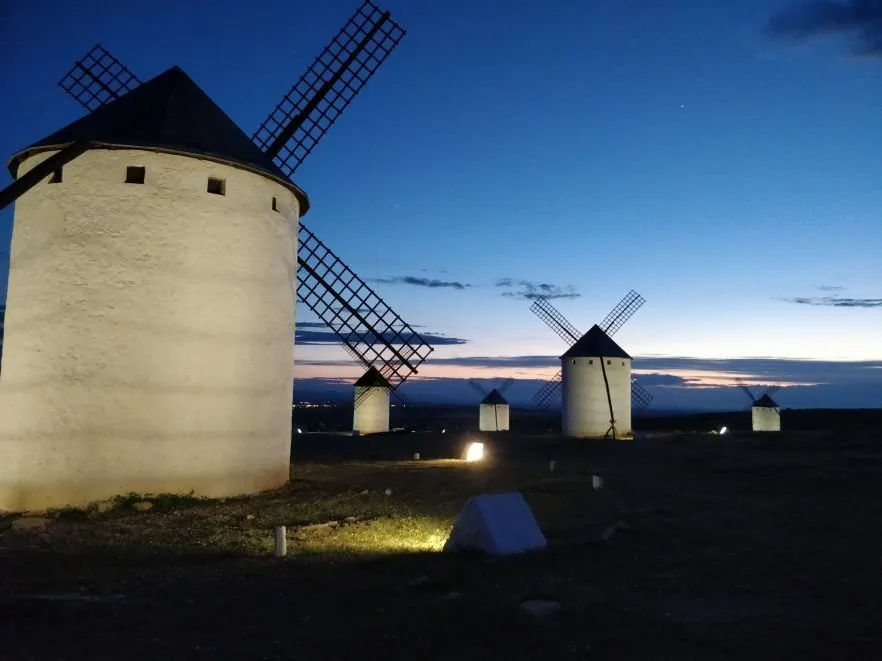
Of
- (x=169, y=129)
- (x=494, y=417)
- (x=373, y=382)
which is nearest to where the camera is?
(x=169, y=129)

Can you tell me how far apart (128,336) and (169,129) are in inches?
164

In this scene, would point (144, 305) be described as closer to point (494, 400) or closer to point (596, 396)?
point (596, 396)

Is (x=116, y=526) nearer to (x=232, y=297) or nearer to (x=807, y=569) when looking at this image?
(x=232, y=297)

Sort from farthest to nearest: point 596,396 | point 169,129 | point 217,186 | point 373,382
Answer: point 373,382 < point 596,396 < point 217,186 < point 169,129

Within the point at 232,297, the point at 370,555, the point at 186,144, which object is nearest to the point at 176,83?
the point at 186,144

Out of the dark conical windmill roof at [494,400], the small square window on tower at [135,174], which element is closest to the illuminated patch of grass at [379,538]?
the small square window on tower at [135,174]

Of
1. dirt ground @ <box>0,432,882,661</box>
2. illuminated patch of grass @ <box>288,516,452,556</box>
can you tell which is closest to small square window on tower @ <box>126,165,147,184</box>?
dirt ground @ <box>0,432,882,661</box>

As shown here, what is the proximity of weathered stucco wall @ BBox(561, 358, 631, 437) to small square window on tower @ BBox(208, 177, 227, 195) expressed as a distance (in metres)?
25.0

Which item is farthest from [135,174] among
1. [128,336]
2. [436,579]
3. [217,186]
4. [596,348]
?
[596,348]

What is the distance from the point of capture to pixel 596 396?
34688 mm

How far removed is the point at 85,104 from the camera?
16922 mm

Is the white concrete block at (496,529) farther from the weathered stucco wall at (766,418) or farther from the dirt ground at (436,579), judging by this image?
the weathered stucco wall at (766,418)

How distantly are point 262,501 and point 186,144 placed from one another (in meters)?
6.94

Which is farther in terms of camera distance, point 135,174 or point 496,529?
point 135,174
